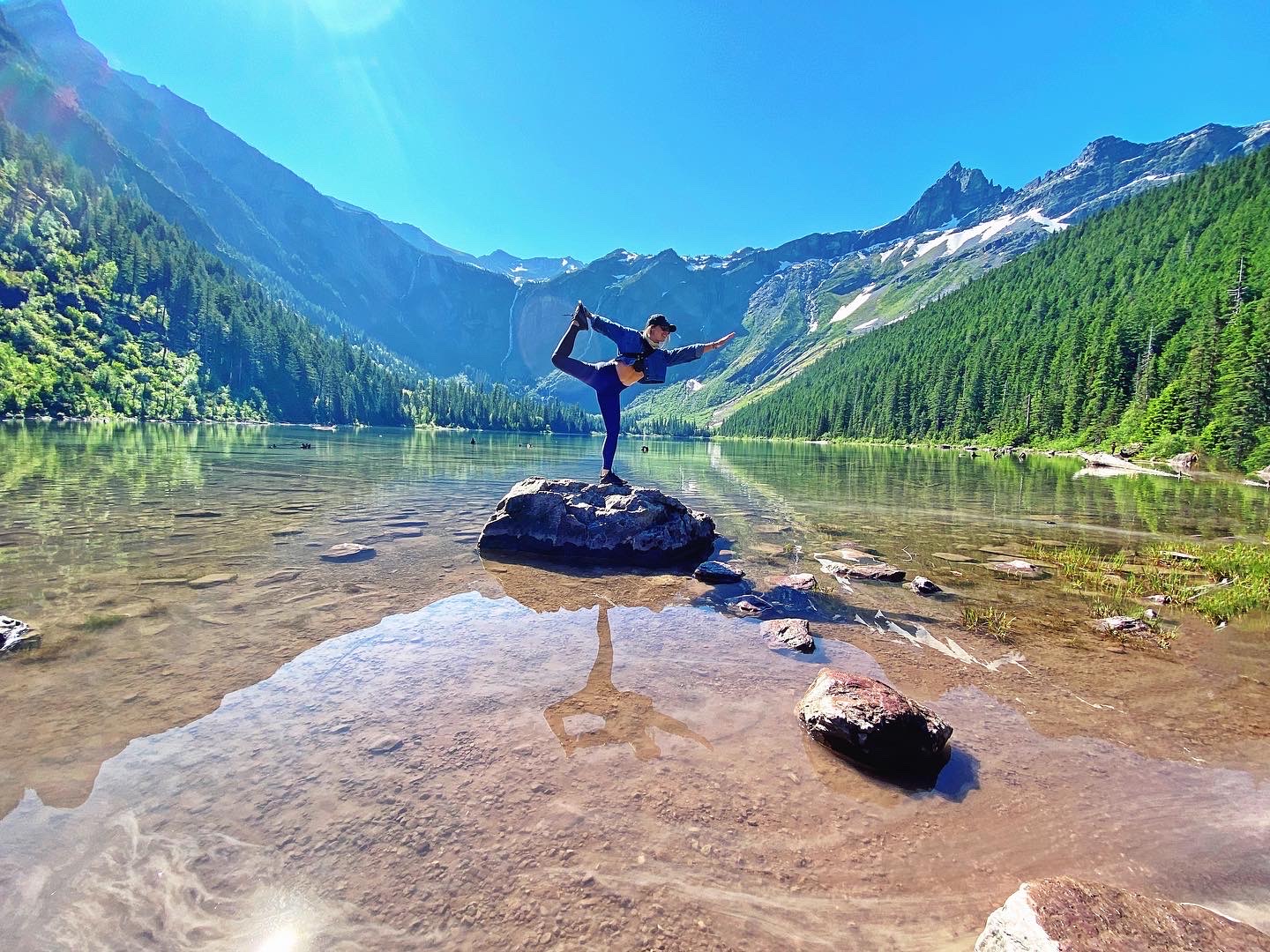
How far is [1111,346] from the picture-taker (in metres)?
84.6

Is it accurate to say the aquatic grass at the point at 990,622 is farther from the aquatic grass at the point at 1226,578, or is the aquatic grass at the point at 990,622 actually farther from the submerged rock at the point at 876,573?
the aquatic grass at the point at 1226,578

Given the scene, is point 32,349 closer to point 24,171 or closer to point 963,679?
point 24,171

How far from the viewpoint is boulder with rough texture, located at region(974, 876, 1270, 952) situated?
9.09 ft

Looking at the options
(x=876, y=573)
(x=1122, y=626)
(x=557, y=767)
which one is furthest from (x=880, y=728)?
(x=876, y=573)

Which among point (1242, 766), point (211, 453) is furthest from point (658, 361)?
point (211, 453)

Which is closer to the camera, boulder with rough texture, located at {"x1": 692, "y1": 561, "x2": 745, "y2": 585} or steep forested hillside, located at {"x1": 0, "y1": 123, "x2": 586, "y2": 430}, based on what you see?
boulder with rough texture, located at {"x1": 692, "y1": 561, "x2": 745, "y2": 585}

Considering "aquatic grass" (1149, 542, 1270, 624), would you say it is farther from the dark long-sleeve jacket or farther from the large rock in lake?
the dark long-sleeve jacket

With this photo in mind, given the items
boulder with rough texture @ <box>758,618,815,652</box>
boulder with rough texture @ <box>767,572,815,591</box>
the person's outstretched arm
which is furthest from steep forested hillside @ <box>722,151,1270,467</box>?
boulder with rough texture @ <box>758,618,815,652</box>

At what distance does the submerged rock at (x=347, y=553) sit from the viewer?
1188 centimetres

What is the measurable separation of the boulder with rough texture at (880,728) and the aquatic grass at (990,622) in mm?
4158

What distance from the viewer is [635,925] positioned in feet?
10.8

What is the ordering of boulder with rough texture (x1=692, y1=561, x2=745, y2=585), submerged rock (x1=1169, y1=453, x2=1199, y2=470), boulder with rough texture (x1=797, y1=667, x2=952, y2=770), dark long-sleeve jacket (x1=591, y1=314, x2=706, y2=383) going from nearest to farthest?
boulder with rough texture (x1=797, y1=667, x2=952, y2=770) < boulder with rough texture (x1=692, y1=561, x2=745, y2=585) < dark long-sleeve jacket (x1=591, y1=314, x2=706, y2=383) < submerged rock (x1=1169, y1=453, x2=1199, y2=470)

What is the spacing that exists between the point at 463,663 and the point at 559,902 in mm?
3821

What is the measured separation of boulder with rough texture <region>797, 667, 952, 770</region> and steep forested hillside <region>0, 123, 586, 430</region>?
122485mm
